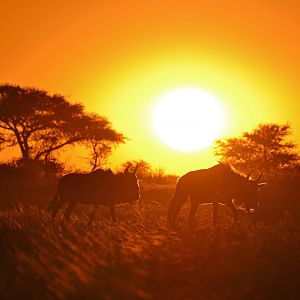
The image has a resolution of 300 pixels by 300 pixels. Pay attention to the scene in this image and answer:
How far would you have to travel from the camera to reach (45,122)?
4469cm

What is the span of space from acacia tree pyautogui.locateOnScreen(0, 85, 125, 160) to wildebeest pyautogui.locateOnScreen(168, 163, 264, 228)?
2665 cm

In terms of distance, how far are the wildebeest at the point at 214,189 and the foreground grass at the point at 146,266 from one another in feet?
13.7

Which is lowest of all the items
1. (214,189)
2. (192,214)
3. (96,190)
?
(192,214)

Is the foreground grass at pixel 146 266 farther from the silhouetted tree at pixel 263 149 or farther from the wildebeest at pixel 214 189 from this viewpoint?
the silhouetted tree at pixel 263 149

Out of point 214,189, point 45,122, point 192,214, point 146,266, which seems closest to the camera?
point 146,266

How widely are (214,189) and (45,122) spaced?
96.6 ft

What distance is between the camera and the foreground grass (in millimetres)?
8477

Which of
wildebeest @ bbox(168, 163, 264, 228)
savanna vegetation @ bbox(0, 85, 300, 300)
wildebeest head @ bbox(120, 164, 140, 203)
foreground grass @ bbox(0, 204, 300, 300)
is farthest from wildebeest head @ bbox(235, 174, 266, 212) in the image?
foreground grass @ bbox(0, 204, 300, 300)

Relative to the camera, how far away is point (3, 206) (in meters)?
25.0

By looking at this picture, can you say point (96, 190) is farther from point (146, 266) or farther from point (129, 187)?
point (146, 266)

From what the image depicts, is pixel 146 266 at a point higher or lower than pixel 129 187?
lower

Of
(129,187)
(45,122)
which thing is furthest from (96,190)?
(45,122)

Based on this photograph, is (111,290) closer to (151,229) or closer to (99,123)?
(151,229)

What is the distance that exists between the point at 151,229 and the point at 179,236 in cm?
160
